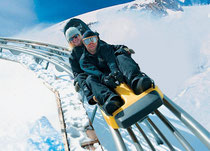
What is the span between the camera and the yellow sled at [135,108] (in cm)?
108

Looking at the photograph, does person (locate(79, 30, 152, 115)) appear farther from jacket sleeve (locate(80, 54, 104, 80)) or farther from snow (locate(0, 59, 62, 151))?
snow (locate(0, 59, 62, 151))

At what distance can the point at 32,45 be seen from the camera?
5.45 metres

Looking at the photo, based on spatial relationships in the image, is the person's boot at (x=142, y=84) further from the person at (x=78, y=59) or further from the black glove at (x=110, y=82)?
the person at (x=78, y=59)

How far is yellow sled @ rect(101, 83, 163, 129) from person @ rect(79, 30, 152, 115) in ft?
0.15

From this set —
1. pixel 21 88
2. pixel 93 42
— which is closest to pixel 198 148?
pixel 93 42

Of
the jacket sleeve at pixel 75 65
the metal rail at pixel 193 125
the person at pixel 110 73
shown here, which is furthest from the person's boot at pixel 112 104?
the jacket sleeve at pixel 75 65

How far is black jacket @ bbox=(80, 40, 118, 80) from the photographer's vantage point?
1.56 metres

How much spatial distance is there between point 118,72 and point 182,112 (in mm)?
622

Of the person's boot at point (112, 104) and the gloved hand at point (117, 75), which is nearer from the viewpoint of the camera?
the person's boot at point (112, 104)

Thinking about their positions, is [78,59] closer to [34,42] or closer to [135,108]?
[135,108]

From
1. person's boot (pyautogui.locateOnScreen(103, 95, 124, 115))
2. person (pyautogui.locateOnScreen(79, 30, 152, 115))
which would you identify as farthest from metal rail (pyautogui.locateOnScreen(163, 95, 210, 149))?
person's boot (pyautogui.locateOnScreen(103, 95, 124, 115))

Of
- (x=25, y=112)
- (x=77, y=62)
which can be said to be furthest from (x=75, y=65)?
(x=25, y=112)

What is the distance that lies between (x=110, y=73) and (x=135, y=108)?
48 centimetres

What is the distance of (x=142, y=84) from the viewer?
117 cm
